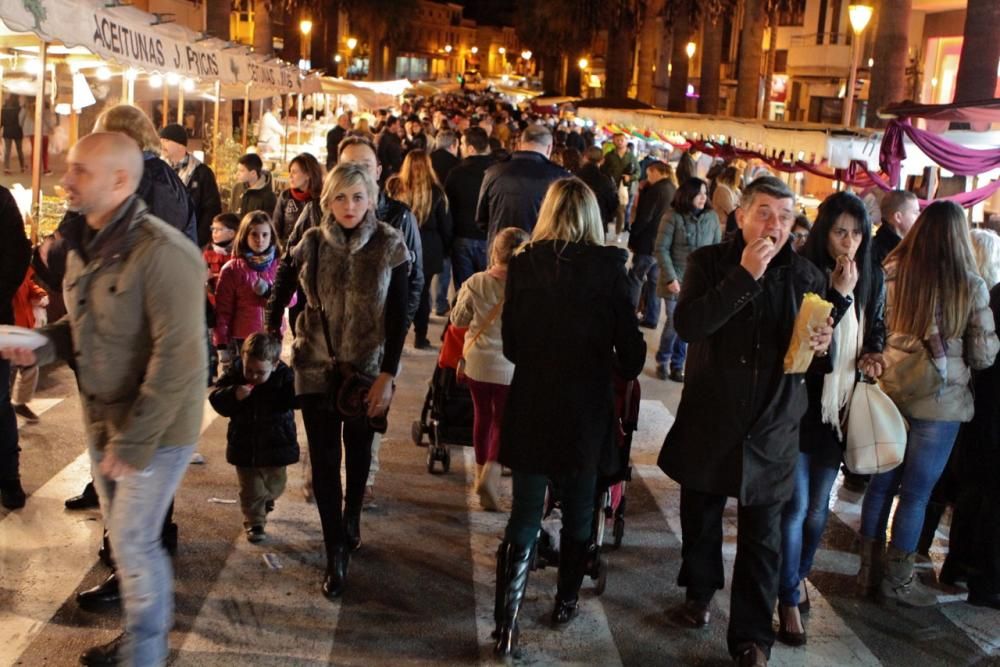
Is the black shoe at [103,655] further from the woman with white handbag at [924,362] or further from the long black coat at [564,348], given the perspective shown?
the woman with white handbag at [924,362]

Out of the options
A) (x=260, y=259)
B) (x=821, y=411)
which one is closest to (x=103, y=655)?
(x=821, y=411)

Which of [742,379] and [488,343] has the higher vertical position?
[742,379]

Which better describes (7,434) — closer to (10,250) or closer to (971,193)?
(10,250)

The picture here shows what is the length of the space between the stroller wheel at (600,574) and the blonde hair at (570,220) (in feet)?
5.41

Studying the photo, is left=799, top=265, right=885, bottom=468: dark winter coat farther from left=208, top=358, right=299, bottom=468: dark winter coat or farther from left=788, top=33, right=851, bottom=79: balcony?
left=788, top=33, right=851, bottom=79: balcony

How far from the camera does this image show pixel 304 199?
8.30 metres

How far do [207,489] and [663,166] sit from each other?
23.4 feet

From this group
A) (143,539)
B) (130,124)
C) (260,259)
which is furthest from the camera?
(260,259)

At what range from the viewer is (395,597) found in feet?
17.6

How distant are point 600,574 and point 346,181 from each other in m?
2.29

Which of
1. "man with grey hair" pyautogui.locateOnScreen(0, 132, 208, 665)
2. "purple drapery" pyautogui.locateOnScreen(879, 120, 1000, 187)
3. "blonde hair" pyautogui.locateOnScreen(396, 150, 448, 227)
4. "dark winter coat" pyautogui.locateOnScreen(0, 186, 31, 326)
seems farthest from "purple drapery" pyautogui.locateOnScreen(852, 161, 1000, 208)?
"man with grey hair" pyautogui.locateOnScreen(0, 132, 208, 665)

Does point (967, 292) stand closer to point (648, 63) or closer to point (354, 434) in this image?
point (354, 434)

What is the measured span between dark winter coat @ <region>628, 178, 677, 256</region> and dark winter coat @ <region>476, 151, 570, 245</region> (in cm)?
283

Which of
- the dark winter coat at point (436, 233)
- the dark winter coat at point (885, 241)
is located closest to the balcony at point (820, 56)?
the dark winter coat at point (436, 233)
